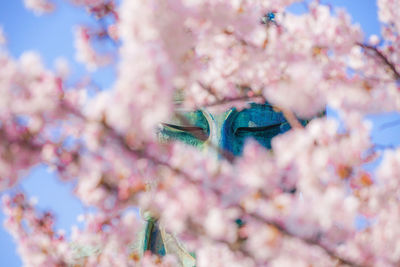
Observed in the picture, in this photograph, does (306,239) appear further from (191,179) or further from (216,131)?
(216,131)

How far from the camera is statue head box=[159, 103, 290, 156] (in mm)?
4648

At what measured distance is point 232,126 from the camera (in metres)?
4.72

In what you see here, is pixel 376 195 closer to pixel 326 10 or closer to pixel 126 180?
pixel 126 180

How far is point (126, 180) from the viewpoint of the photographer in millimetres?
1821

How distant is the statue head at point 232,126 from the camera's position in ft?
15.3

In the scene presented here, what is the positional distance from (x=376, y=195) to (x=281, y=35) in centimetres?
160

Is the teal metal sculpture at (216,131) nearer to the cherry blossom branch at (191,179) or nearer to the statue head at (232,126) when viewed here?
the statue head at (232,126)

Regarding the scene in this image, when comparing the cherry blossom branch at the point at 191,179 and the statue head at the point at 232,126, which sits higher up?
the statue head at the point at 232,126

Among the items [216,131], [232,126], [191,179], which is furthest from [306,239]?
[232,126]

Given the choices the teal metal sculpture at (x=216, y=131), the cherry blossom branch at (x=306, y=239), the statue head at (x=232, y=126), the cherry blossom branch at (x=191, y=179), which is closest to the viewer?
the cherry blossom branch at (x=191, y=179)

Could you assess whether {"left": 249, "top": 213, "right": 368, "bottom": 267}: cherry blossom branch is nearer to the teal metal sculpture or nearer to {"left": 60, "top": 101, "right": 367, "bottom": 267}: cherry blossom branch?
{"left": 60, "top": 101, "right": 367, "bottom": 267}: cherry blossom branch

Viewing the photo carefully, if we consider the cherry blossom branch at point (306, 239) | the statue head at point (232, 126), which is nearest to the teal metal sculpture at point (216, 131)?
the statue head at point (232, 126)

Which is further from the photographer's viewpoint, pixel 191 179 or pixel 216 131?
Result: pixel 216 131

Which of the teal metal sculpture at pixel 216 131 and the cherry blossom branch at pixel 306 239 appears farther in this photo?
the teal metal sculpture at pixel 216 131
